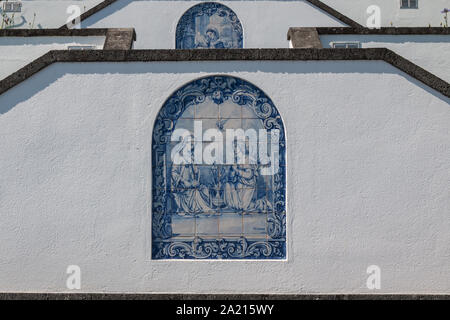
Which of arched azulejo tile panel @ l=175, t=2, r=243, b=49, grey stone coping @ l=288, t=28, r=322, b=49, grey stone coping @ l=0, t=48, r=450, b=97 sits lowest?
grey stone coping @ l=0, t=48, r=450, b=97

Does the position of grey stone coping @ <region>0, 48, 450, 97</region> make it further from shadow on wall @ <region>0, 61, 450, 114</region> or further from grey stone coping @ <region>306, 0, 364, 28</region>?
grey stone coping @ <region>306, 0, 364, 28</region>

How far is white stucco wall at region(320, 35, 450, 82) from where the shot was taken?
9.77m

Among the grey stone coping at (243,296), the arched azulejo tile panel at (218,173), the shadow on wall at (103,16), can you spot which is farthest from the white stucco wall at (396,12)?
the grey stone coping at (243,296)

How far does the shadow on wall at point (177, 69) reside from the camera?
652cm

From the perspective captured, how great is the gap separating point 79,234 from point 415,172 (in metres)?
4.27

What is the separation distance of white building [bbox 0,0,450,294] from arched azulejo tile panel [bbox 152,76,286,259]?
0.02 m

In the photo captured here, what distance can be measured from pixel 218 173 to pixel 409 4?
30.3 ft

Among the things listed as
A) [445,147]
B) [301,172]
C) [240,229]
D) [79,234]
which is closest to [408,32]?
[445,147]

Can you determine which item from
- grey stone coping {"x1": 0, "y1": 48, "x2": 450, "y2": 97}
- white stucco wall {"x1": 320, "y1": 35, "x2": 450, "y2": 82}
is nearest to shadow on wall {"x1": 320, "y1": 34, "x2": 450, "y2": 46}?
white stucco wall {"x1": 320, "y1": 35, "x2": 450, "y2": 82}

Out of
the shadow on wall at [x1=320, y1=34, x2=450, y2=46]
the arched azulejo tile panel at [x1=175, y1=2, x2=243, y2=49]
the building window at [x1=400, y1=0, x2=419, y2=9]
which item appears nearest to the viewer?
the shadow on wall at [x1=320, y1=34, x2=450, y2=46]

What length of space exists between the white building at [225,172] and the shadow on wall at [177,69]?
0.02 meters

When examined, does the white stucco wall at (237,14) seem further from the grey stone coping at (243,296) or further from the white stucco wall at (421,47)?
the grey stone coping at (243,296)
